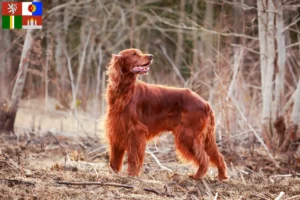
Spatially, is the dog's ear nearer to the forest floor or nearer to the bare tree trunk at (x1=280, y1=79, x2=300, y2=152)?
the forest floor

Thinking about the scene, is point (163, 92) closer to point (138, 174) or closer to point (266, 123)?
point (138, 174)

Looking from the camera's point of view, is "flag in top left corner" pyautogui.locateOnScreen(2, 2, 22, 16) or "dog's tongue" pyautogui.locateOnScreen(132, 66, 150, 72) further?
"flag in top left corner" pyautogui.locateOnScreen(2, 2, 22, 16)

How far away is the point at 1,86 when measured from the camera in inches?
511

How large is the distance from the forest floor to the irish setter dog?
0.27 m

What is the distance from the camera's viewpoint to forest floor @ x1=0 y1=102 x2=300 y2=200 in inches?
208

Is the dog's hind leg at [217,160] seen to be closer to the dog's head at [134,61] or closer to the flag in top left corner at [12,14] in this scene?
the dog's head at [134,61]

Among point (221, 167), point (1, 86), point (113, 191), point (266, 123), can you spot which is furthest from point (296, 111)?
point (1, 86)

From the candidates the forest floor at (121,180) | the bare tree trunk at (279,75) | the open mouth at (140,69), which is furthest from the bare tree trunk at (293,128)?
the open mouth at (140,69)

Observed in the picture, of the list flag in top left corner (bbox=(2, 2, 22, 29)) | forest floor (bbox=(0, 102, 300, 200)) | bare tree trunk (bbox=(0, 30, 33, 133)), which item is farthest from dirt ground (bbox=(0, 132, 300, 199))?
flag in top left corner (bbox=(2, 2, 22, 29))

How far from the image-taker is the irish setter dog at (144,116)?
274 inches

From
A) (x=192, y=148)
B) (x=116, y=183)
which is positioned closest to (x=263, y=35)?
(x=192, y=148)

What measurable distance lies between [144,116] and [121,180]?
4.33 ft

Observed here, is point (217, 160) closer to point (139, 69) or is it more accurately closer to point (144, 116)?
point (144, 116)

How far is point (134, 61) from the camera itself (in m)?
7.05
